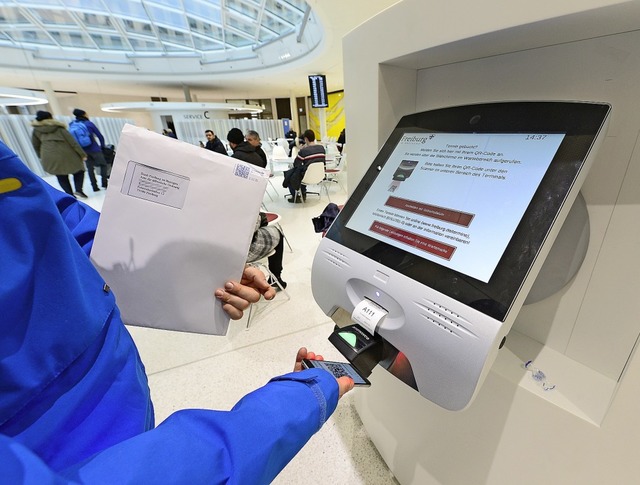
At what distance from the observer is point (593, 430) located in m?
0.52

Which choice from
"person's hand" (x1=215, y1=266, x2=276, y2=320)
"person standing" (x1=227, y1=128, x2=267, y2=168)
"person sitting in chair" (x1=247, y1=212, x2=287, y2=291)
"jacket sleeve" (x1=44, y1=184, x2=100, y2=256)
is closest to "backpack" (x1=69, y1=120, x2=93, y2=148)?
"person standing" (x1=227, y1=128, x2=267, y2=168)

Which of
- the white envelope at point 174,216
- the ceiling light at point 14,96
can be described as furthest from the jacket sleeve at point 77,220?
the ceiling light at point 14,96

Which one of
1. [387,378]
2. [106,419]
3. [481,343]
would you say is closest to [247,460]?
[106,419]

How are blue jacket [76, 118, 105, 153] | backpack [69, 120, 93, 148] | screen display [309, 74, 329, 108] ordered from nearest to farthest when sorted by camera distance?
backpack [69, 120, 93, 148] < blue jacket [76, 118, 105, 153] < screen display [309, 74, 329, 108]

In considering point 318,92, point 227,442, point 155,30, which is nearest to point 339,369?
point 227,442

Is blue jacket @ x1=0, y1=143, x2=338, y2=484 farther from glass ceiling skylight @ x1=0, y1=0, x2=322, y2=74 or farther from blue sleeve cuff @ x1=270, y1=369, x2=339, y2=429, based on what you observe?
glass ceiling skylight @ x1=0, y1=0, x2=322, y2=74

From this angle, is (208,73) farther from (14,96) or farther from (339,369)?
(339,369)

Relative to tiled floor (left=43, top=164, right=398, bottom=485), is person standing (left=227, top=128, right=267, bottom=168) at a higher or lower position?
higher

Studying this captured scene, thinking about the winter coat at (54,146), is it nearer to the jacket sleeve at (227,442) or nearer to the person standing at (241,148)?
the person standing at (241,148)

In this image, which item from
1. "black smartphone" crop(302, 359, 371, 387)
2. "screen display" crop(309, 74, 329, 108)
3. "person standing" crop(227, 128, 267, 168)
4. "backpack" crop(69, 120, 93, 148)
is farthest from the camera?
"screen display" crop(309, 74, 329, 108)

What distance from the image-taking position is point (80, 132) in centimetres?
496

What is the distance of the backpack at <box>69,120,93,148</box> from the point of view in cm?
491

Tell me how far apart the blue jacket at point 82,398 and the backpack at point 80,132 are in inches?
240

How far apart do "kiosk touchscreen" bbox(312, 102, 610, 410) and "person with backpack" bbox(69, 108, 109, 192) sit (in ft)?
19.8
